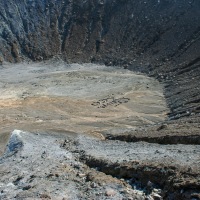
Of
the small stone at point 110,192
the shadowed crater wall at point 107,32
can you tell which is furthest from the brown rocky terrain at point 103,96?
the shadowed crater wall at point 107,32

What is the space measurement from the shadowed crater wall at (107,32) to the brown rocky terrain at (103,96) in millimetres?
178

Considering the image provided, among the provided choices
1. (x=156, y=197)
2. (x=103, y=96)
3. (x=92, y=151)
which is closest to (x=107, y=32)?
(x=103, y=96)

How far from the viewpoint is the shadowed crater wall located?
190 ft

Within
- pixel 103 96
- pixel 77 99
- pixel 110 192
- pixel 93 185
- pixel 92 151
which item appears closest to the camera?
pixel 110 192

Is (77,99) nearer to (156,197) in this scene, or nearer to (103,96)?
(103,96)

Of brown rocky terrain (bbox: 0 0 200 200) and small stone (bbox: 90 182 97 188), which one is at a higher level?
brown rocky terrain (bbox: 0 0 200 200)

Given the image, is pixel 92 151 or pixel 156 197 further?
pixel 92 151

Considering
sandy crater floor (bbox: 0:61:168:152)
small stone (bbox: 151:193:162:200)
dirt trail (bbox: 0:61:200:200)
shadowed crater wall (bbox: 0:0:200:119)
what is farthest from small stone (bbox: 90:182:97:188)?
shadowed crater wall (bbox: 0:0:200:119)

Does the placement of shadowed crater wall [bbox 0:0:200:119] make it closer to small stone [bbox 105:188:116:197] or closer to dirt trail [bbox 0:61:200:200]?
dirt trail [bbox 0:61:200:200]

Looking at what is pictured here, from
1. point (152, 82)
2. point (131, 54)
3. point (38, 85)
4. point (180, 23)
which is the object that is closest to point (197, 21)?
point (180, 23)

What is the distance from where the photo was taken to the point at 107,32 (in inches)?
2699

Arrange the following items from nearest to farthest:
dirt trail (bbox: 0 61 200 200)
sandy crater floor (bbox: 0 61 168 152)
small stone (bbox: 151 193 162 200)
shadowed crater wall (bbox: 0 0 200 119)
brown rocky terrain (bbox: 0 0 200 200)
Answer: small stone (bbox: 151 193 162 200), dirt trail (bbox: 0 61 200 200), brown rocky terrain (bbox: 0 0 200 200), sandy crater floor (bbox: 0 61 168 152), shadowed crater wall (bbox: 0 0 200 119)

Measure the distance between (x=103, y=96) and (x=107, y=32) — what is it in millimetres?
26203

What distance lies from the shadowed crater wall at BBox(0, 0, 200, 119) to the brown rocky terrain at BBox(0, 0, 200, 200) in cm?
18
